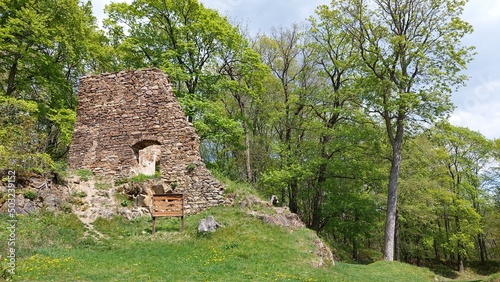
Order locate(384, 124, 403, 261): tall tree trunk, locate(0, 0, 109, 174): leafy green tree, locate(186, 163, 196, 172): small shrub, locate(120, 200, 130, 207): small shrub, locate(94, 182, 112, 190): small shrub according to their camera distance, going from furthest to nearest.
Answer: locate(384, 124, 403, 261): tall tree trunk, locate(0, 0, 109, 174): leafy green tree, locate(186, 163, 196, 172): small shrub, locate(94, 182, 112, 190): small shrub, locate(120, 200, 130, 207): small shrub

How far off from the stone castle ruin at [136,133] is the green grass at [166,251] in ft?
5.49

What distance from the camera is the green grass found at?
25.8 feet

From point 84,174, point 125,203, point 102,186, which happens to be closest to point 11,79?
point 84,174

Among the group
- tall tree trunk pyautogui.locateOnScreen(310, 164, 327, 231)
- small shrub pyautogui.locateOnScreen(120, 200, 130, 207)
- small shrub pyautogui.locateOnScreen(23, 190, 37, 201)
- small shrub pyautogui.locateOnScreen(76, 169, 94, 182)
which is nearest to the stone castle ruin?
small shrub pyautogui.locateOnScreen(76, 169, 94, 182)

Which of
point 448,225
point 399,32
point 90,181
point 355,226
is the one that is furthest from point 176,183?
A: point 448,225

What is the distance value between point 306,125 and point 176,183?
35.9 ft

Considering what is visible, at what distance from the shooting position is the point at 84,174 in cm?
1457

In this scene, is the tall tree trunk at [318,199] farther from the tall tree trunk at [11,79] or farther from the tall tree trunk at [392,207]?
the tall tree trunk at [11,79]

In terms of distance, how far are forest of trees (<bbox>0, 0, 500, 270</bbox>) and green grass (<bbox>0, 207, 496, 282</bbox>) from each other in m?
3.40

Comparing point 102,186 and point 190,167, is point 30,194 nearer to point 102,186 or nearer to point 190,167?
point 102,186

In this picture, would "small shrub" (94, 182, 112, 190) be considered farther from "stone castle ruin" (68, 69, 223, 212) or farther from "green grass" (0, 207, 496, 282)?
"green grass" (0, 207, 496, 282)

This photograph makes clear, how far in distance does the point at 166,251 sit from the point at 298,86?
18.0 m

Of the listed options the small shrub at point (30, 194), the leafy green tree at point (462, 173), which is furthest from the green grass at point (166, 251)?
the leafy green tree at point (462, 173)

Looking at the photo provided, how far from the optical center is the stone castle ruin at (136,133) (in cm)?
1442
